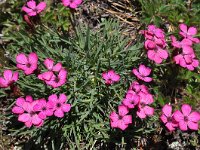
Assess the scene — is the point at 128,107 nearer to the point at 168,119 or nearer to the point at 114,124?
the point at 114,124

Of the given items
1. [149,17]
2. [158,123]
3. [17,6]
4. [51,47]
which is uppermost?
[17,6]

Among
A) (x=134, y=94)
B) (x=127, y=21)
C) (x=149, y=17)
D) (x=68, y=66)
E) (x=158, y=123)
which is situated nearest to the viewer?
(x=134, y=94)

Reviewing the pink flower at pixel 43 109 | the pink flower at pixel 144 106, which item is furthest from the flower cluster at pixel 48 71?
the pink flower at pixel 144 106

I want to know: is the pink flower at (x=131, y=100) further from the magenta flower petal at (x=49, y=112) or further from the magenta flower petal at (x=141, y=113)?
the magenta flower petal at (x=49, y=112)

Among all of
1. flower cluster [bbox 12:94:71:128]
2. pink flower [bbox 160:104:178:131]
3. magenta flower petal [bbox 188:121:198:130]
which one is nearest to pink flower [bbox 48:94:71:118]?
flower cluster [bbox 12:94:71:128]

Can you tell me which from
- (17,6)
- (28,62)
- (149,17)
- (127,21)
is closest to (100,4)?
(127,21)

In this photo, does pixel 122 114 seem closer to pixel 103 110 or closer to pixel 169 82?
pixel 103 110
